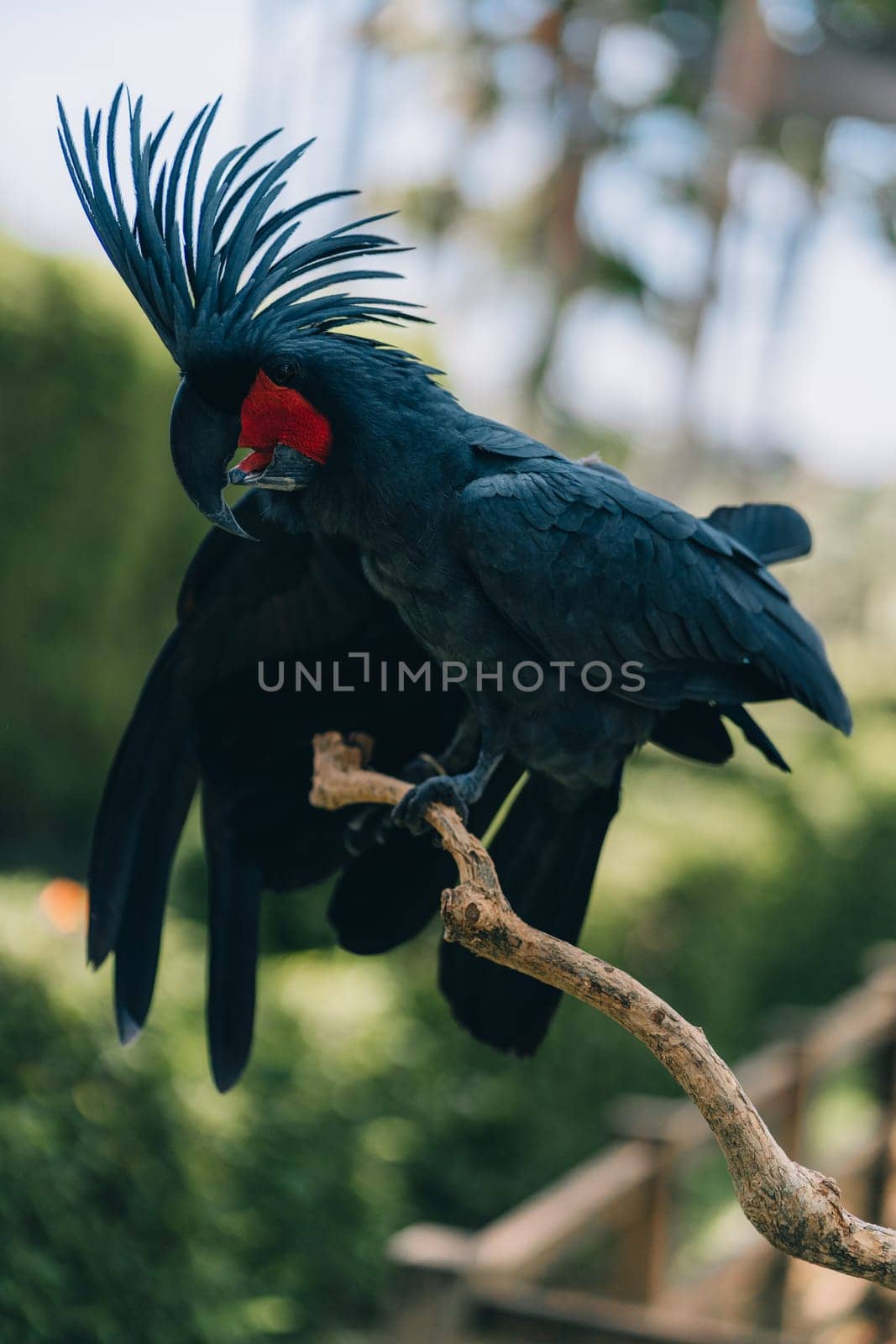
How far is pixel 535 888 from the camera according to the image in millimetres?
3000

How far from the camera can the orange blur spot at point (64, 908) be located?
14.0 ft

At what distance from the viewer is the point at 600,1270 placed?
4.96m

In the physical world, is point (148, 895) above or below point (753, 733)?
below

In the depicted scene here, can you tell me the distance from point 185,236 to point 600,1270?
4239 millimetres

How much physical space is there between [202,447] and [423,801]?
86cm

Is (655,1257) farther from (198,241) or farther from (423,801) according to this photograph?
(198,241)

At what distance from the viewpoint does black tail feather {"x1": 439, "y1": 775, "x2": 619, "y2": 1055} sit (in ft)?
9.81

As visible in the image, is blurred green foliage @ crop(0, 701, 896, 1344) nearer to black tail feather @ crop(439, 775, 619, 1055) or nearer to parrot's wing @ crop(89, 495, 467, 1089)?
parrot's wing @ crop(89, 495, 467, 1089)

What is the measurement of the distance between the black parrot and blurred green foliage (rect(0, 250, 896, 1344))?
97 centimetres

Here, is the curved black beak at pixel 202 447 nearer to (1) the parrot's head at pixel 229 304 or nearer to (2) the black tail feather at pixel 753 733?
(1) the parrot's head at pixel 229 304

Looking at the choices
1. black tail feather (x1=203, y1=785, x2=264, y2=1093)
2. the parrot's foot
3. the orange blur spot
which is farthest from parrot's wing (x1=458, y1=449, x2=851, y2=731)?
the orange blur spot

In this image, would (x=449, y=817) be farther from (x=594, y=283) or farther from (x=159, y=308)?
(x=594, y=283)

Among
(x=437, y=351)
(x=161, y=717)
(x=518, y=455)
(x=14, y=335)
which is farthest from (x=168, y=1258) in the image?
(x=437, y=351)

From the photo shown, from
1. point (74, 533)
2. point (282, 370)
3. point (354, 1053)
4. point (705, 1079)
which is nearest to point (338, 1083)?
point (354, 1053)
